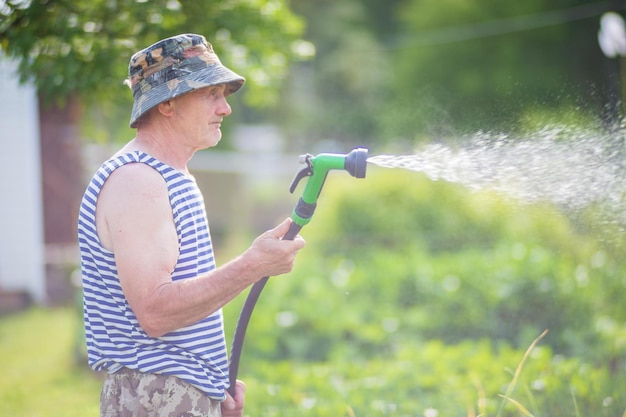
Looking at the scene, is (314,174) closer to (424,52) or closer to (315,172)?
(315,172)

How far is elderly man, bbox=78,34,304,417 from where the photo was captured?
1810 mm

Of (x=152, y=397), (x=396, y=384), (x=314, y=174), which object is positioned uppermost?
(x=314, y=174)

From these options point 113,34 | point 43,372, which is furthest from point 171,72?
point 43,372

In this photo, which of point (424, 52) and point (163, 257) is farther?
point (424, 52)

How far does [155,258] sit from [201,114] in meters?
0.43

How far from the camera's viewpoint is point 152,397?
193cm

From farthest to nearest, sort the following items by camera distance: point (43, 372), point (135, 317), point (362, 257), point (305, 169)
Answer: point (362, 257) → point (43, 372) → point (305, 169) → point (135, 317)

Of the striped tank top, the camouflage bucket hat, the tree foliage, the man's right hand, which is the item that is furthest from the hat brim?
the tree foliage

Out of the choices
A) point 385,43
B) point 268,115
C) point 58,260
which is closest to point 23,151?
point 58,260

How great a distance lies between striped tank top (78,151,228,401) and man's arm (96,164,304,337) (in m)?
0.04

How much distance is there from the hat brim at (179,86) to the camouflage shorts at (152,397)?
66 centimetres

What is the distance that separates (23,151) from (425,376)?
18.3 ft

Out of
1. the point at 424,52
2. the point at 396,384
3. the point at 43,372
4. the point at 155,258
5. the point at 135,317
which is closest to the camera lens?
the point at 155,258

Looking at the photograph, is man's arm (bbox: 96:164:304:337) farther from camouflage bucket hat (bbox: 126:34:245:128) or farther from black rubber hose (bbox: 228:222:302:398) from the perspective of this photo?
black rubber hose (bbox: 228:222:302:398)
